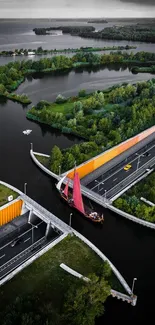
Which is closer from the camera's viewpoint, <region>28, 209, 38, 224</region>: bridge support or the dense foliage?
the dense foliage

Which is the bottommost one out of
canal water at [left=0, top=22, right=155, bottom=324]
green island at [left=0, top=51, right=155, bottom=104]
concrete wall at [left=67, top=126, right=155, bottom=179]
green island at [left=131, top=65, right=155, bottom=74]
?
canal water at [left=0, top=22, right=155, bottom=324]

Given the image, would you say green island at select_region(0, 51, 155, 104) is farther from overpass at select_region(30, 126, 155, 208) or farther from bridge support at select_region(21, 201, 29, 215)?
bridge support at select_region(21, 201, 29, 215)

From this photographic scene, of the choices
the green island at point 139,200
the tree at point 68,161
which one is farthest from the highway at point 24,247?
the tree at point 68,161

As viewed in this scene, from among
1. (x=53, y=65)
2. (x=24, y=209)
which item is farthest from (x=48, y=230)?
(x=53, y=65)

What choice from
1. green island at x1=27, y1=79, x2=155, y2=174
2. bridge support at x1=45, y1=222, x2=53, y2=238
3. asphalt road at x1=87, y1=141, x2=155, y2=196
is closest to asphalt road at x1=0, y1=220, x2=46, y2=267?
bridge support at x1=45, y1=222, x2=53, y2=238

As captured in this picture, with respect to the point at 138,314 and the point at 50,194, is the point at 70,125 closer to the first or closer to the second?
the point at 50,194

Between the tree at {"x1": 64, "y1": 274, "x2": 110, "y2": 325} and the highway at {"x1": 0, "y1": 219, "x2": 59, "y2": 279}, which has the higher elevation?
the tree at {"x1": 64, "y1": 274, "x2": 110, "y2": 325}
